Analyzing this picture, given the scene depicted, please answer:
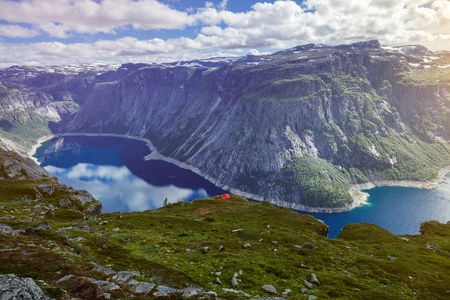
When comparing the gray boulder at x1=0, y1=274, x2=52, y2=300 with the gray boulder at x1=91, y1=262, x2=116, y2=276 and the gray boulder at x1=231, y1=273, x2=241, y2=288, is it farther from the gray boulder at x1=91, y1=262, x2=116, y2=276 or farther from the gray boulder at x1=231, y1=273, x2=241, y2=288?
the gray boulder at x1=231, y1=273, x2=241, y2=288

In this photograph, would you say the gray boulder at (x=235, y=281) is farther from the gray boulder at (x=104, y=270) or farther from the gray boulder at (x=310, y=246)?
the gray boulder at (x=310, y=246)

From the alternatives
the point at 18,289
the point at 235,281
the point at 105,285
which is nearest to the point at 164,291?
the point at 105,285

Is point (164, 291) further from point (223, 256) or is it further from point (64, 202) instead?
point (64, 202)

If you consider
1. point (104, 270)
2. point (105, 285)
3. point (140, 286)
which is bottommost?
point (104, 270)

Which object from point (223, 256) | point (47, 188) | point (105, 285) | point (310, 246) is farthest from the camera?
point (47, 188)

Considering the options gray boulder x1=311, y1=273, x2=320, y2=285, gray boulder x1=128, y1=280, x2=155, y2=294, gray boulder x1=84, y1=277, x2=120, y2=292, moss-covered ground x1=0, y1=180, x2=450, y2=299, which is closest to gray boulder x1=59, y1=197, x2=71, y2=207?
moss-covered ground x1=0, y1=180, x2=450, y2=299
